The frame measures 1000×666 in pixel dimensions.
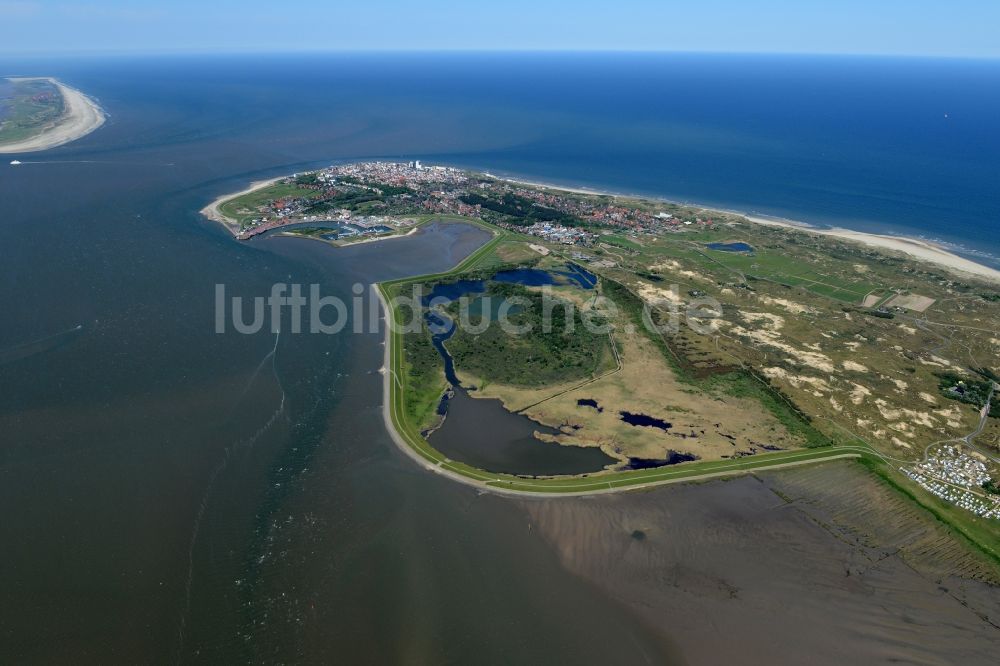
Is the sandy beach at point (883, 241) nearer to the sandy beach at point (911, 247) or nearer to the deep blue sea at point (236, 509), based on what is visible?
the sandy beach at point (911, 247)

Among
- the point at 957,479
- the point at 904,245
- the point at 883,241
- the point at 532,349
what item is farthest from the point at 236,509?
the point at 904,245

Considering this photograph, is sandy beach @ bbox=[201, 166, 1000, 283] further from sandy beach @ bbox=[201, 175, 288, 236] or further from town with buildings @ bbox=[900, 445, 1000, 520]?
town with buildings @ bbox=[900, 445, 1000, 520]

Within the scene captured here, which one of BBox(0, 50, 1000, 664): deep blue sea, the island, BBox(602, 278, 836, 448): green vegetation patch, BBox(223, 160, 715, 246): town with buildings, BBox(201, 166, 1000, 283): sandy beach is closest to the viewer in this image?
BBox(0, 50, 1000, 664): deep blue sea

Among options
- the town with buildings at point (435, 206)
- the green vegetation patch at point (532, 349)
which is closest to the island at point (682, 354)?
the green vegetation patch at point (532, 349)

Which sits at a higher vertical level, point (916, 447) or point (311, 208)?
point (311, 208)

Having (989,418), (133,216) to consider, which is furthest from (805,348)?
(133,216)

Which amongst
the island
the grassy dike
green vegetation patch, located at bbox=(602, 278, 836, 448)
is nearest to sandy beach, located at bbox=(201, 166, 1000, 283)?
the island

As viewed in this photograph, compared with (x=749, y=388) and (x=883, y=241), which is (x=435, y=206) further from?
(x=883, y=241)

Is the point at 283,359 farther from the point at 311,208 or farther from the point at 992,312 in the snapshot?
the point at 992,312
